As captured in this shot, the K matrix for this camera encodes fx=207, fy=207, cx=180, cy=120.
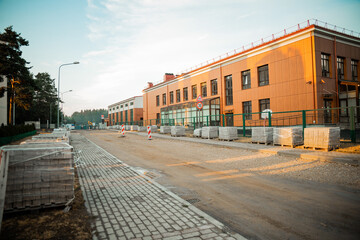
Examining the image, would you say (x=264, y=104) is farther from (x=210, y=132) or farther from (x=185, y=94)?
(x=185, y=94)

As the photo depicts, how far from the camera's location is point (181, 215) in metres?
3.72

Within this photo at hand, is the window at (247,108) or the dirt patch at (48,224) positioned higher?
the window at (247,108)

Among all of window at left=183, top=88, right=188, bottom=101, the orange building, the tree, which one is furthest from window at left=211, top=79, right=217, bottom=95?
the tree

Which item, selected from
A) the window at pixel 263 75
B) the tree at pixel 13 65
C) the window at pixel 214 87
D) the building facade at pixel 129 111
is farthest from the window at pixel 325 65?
the building facade at pixel 129 111

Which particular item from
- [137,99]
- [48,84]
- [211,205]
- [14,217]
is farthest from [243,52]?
[48,84]

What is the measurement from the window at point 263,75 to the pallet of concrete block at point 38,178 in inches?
912

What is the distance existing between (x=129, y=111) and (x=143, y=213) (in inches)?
2490

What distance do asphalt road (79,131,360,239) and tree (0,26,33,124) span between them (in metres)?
25.6

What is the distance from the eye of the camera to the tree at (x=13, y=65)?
24.3 meters

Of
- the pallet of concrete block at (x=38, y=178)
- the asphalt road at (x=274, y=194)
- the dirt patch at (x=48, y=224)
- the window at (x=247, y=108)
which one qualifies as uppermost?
the window at (x=247, y=108)

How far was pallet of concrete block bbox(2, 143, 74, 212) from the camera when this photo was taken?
3.66m

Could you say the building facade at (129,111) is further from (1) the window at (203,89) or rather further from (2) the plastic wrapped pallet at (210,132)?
(2) the plastic wrapped pallet at (210,132)

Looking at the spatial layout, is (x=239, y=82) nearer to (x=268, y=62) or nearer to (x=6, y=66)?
→ (x=268, y=62)

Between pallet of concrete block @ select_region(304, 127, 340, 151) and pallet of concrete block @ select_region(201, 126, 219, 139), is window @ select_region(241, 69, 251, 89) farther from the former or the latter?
pallet of concrete block @ select_region(304, 127, 340, 151)
